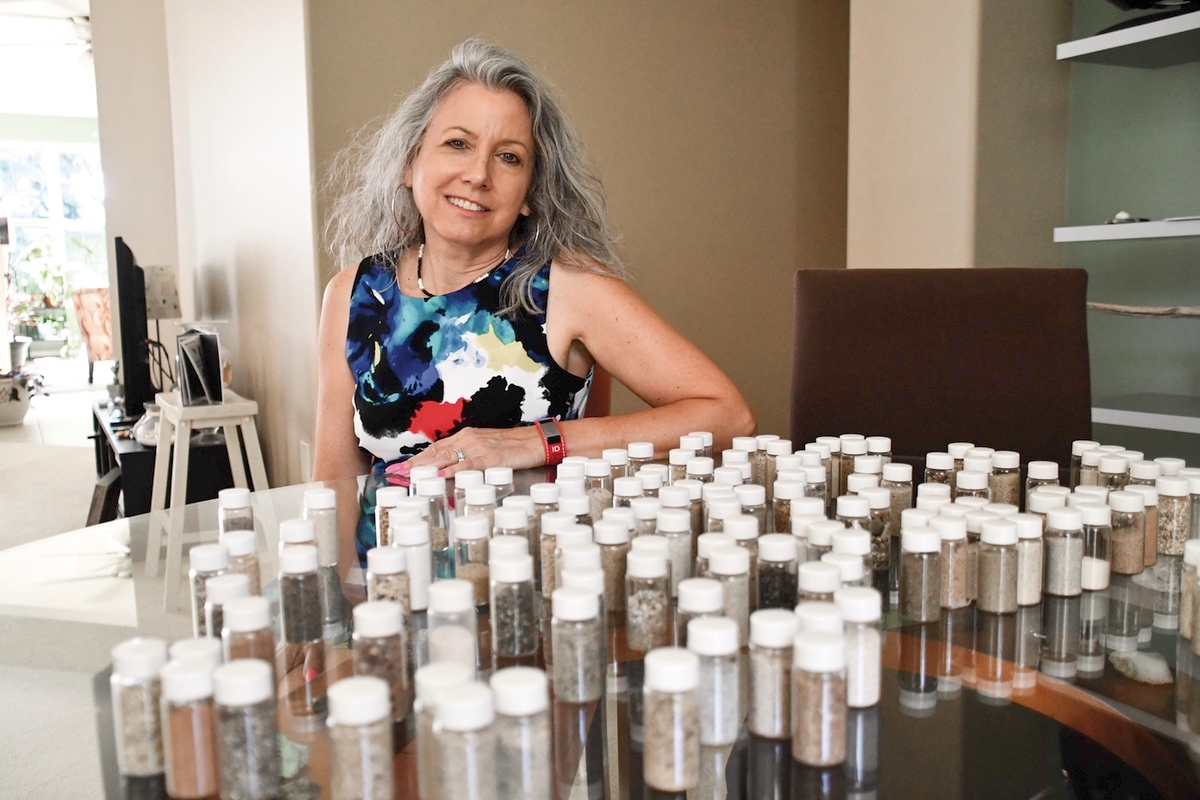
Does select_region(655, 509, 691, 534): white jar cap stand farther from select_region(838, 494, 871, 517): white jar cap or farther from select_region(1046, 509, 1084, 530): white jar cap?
select_region(1046, 509, 1084, 530): white jar cap

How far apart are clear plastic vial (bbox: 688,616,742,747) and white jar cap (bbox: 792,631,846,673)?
0.13 ft

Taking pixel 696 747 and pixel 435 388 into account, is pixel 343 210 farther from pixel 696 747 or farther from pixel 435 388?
pixel 696 747

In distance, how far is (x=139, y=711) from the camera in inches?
24.0

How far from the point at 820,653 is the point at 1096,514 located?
0.50 m

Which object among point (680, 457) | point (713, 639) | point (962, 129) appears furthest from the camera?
point (962, 129)

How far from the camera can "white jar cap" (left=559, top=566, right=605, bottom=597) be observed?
0.71m

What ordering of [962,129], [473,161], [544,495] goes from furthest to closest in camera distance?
[962,129]
[473,161]
[544,495]

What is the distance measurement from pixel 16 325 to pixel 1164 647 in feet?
38.4

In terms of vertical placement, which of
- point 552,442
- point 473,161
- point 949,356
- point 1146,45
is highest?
point 1146,45

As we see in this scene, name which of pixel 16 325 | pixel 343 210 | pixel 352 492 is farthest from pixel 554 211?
pixel 16 325

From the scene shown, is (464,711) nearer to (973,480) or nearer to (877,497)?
(877,497)

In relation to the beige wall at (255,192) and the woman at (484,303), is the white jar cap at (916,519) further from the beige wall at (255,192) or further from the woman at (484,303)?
the beige wall at (255,192)

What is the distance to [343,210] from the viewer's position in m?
2.16

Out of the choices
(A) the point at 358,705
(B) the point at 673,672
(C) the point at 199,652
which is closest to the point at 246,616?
(C) the point at 199,652
